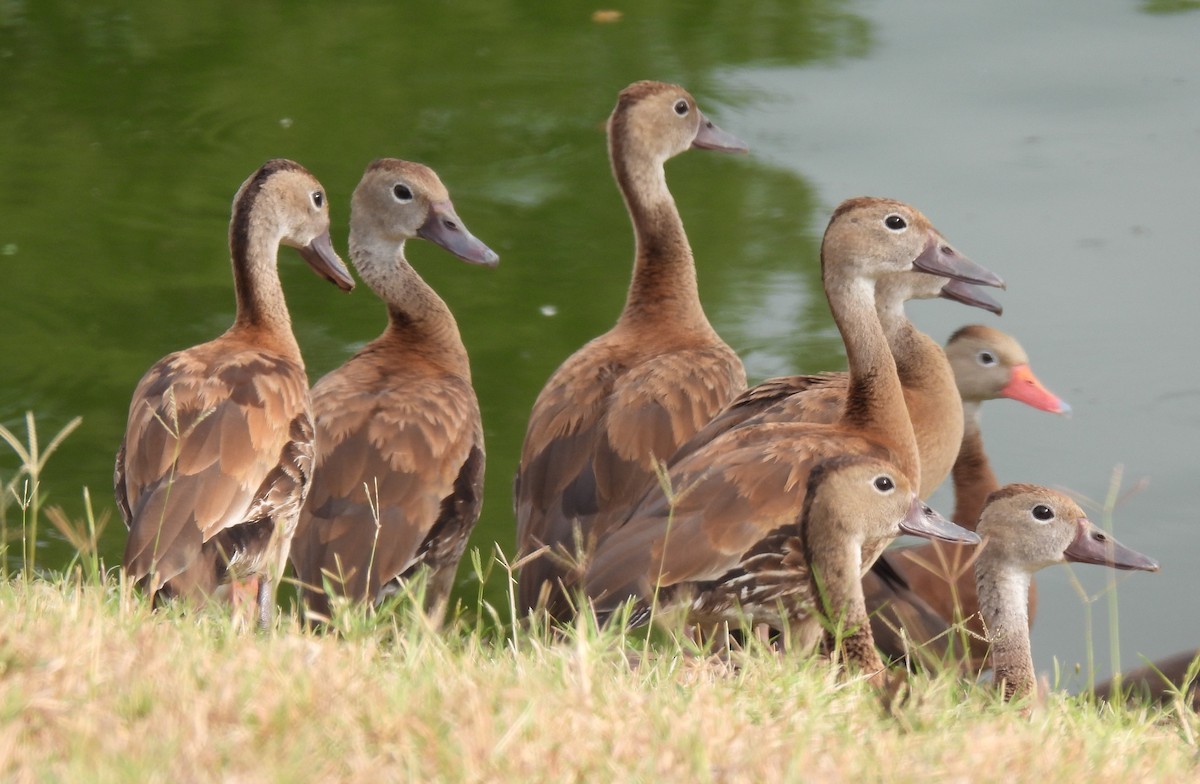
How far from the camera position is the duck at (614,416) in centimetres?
516

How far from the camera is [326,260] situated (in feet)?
20.0

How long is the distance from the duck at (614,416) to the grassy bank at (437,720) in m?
1.36

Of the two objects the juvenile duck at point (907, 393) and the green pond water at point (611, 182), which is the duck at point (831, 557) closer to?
the juvenile duck at point (907, 393)

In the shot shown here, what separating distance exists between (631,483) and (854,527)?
1.02 metres

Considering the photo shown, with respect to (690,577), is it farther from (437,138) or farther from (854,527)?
(437,138)

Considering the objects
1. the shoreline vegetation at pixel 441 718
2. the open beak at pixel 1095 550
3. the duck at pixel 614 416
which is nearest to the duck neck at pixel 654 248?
the duck at pixel 614 416

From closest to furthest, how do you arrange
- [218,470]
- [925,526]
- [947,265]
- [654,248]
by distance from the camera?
[925,526] < [218,470] < [947,265] < [654,248]

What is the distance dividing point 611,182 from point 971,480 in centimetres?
295

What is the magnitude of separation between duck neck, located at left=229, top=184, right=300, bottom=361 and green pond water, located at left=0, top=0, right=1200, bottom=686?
113 centimetres

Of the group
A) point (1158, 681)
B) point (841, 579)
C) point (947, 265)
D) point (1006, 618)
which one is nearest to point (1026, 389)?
point (947, 265)

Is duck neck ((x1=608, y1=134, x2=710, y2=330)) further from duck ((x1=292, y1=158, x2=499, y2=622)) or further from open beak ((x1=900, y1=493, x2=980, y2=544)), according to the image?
open beak ((x1=900, y1=493, x2=980, y2=544))

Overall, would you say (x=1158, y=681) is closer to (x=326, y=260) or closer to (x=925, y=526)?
(x=925, y=526)

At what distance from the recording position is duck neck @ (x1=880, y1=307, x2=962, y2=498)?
5605mm

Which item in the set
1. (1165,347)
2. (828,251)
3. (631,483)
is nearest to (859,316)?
(828,251)
